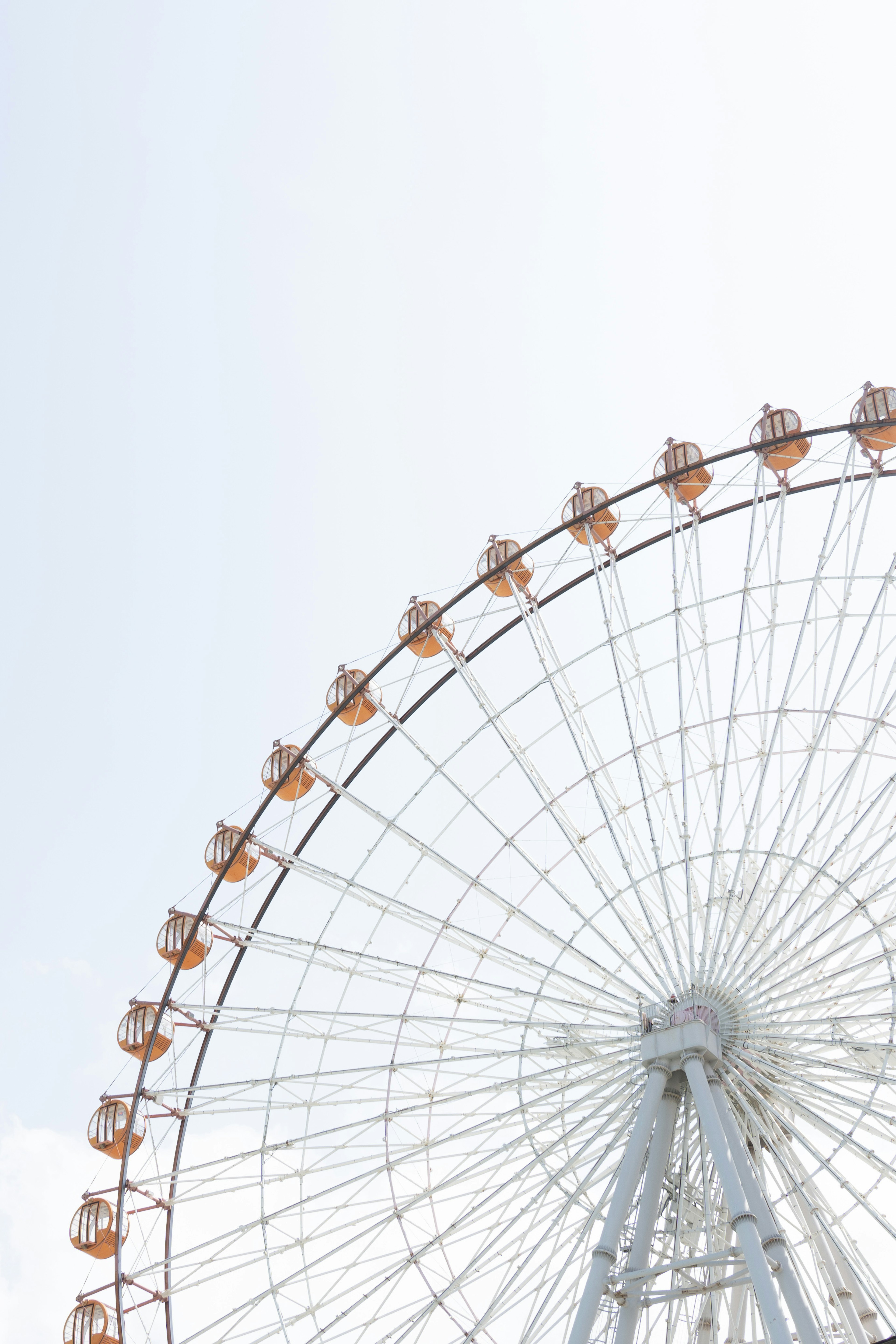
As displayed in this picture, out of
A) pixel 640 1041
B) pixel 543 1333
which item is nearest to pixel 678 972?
pixel 640 1041

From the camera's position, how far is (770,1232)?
46.8 feet

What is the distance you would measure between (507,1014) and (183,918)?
6.02m

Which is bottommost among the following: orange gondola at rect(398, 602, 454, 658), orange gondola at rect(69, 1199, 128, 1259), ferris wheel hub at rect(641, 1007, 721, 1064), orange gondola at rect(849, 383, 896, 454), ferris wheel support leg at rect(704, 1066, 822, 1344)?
ferris wheel support leg at rect(704, 1066, 822, 1344)

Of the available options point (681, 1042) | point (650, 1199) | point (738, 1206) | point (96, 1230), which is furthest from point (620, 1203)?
point (96, 1230)

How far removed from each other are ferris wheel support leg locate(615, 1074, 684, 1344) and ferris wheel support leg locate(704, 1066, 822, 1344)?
59 centimetres

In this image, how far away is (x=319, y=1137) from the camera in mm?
18797

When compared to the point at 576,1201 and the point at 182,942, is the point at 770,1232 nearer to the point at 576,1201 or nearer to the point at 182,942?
the point at 576,1201

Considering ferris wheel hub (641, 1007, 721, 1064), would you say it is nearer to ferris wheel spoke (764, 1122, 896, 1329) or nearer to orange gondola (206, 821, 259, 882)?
ferris wheel spoke (764, 1122, 896, 1329)

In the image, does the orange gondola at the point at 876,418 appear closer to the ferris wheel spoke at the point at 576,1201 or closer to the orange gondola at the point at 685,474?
the orange gondola at the point at 685,474

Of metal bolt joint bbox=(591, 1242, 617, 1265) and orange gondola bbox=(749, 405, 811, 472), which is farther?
orange gondola bbox=(749, 405, 811, 472)

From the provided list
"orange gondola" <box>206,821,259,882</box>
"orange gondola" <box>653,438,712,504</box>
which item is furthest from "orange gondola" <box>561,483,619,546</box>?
"orange gondola" <box>206,821,259,882</box>

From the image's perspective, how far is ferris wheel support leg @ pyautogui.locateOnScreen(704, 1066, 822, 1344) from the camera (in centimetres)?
1342

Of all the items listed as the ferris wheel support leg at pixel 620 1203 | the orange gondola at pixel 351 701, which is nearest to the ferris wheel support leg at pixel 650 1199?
the ferris wheel support leg at pixel 620 1203

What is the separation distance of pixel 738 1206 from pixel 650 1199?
1530 millimetres
